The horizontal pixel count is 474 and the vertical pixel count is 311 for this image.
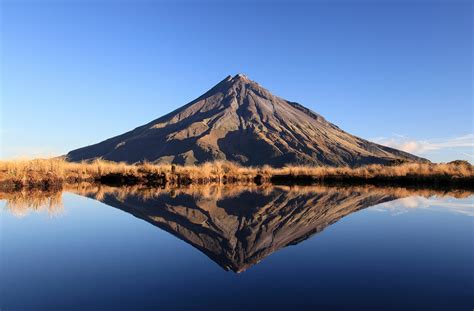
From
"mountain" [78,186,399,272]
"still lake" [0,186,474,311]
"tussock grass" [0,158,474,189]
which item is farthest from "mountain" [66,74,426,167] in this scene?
"still lake" [0,186,474,311]

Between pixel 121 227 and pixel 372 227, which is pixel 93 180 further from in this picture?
pixel 372 227

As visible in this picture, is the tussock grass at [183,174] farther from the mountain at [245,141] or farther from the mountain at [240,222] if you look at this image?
the mountain at [245,141]

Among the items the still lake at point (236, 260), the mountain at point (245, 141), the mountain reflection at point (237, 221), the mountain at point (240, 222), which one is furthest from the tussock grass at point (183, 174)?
the mountain at point (245, 141)

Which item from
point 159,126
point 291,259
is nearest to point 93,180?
point 291,259

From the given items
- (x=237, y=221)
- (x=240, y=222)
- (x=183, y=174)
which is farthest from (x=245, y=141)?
(x=240, y=222)

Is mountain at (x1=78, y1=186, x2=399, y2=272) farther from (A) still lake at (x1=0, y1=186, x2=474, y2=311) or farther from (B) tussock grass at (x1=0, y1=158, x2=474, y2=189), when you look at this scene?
(B) tussock grass at (x1=0, y1=158, x2=474, y2=189)

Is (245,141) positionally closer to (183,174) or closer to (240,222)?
(183,174)
